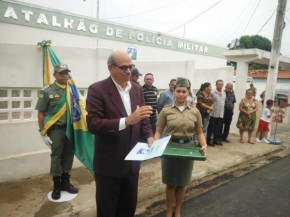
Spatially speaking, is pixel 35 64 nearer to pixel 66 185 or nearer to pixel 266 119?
pixel 66 185

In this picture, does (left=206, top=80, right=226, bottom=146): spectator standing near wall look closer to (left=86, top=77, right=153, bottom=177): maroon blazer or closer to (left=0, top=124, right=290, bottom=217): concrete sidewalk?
(left=0, top=124, right=290, bottom=217): concrete sidewalk

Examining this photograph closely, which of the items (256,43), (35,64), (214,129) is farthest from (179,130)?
(256,43)

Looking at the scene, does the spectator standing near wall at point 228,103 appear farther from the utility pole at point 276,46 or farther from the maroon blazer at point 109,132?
the maroon blazer at point 109,132

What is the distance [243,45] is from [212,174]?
112ft

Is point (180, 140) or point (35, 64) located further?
point (35, 64)

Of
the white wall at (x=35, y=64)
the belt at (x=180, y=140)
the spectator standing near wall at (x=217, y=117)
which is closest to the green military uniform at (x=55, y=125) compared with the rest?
the white wall at (x=35, y=64)

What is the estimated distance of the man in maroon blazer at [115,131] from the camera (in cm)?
233

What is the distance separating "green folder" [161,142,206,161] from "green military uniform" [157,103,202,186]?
5.7 inches

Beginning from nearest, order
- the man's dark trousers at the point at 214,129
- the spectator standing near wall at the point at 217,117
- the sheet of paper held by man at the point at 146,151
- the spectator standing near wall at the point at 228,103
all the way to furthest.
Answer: the sheet of paper held by man at the point at 146,151
the spectator standing near wall at the point at 217,117
the man's dark trousers at the point at 214,129
the spectator standing near wall at the point at 228,103

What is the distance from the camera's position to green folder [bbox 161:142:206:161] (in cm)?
272

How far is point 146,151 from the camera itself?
2410 millimetres

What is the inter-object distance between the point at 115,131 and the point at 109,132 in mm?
51

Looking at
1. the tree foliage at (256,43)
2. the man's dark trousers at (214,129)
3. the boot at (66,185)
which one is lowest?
the boot at (66,185)

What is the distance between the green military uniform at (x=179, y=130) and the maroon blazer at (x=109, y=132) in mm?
812
